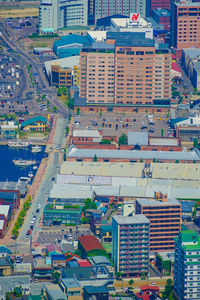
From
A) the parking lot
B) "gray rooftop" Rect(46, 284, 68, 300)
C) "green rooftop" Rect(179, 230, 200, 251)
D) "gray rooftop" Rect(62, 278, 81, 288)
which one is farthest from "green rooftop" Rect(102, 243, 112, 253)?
"green rooftop" Rect(179, 230, 200, 251)

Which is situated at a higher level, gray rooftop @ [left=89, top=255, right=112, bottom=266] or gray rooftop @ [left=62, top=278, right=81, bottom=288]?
gray rooftop @ [left=62, top=278, right=81, bottom=288]

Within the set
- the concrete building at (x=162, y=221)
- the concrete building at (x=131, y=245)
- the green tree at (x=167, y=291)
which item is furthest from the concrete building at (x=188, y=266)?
the concrete building at (x=162, y=221)

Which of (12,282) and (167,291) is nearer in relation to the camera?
(12,282)

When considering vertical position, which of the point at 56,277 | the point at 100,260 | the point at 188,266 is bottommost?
the point at 56,277

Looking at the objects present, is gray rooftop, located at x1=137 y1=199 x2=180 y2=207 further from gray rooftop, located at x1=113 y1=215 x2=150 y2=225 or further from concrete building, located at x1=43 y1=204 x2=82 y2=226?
concrete building, located at x1=43 y1=204 x2=82 y2=226

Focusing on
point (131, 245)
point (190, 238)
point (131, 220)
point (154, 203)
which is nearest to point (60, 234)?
point (154, 203)

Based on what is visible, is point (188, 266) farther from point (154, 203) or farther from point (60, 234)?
point (60, 234)

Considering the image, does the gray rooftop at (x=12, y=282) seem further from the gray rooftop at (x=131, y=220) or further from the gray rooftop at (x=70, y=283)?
the gray rooftop at (x=131, y=220)

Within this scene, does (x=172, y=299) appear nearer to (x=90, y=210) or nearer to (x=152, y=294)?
(x=152, y=294)
